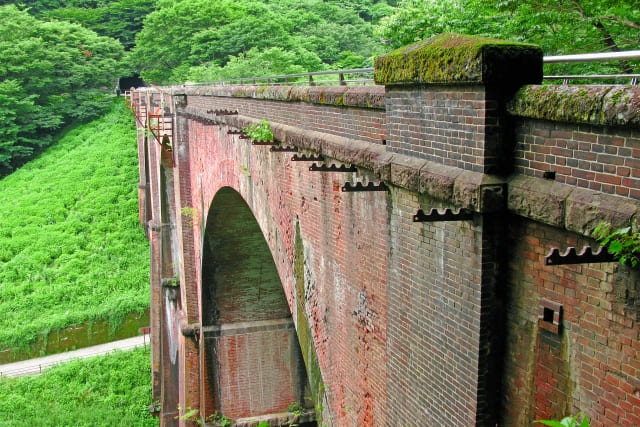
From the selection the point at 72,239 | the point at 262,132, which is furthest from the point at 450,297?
the point at 72,239

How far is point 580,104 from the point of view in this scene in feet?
9.86

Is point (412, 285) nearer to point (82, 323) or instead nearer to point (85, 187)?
point (82, 323)

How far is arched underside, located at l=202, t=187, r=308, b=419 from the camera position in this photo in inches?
565

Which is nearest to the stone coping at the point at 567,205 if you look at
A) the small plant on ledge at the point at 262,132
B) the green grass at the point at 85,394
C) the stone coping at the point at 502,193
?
the stone coping at the point at 502,193

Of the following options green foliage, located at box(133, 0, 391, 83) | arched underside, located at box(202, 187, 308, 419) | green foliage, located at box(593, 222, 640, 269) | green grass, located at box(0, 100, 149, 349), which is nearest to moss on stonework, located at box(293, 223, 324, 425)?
green foliage, located at box(593, 222, 640, 269)

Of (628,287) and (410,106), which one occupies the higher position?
(410,106)

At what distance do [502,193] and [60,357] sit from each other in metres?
24.7

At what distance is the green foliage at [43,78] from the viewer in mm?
38219

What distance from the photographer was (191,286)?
Answer: 1597 centimetres

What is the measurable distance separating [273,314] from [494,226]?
1163cm

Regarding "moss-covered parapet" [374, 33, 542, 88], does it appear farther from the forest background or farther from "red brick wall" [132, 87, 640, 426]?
the forest background

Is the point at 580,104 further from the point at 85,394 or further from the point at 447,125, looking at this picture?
the point at 85,394

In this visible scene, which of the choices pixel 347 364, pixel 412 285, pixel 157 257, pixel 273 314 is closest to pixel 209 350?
pixel 273 314

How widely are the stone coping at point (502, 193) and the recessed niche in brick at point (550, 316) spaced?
440 millimetres
